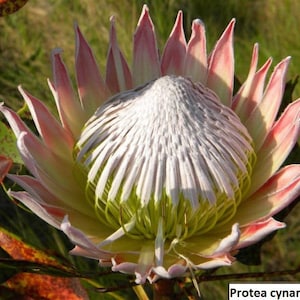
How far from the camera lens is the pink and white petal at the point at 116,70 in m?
1.51

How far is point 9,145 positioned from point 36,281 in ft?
1.03

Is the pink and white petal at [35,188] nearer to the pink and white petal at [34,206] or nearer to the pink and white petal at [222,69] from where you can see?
the pink and white petal at [34,206]

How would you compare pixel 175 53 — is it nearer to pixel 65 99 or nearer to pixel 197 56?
pixel 197 56

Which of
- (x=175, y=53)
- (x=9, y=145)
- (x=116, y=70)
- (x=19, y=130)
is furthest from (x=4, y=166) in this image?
(x=175, y=53)

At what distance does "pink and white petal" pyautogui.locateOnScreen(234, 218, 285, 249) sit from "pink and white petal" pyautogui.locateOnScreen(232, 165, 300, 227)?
0.14 ft

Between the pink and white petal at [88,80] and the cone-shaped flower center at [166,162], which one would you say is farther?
the pink and white petal at [88,80]

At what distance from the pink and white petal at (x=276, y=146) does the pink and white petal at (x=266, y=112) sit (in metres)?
0.03

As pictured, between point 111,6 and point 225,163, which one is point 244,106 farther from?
point 111,6

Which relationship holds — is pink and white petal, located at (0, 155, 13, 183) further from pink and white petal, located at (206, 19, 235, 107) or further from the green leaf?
pink and white petal, located at (206, 19, 235, 107)

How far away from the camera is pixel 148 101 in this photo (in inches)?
52.7

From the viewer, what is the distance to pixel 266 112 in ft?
4.85

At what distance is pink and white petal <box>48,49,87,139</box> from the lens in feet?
4.74

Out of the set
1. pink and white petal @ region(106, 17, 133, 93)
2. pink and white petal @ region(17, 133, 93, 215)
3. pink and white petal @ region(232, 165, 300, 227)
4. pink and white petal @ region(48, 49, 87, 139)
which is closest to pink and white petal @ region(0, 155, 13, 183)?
pink and white petal @ region(17, 133, 93, 215)

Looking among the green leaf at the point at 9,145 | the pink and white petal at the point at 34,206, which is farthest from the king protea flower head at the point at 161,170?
the green leaf at the point at 9,145
